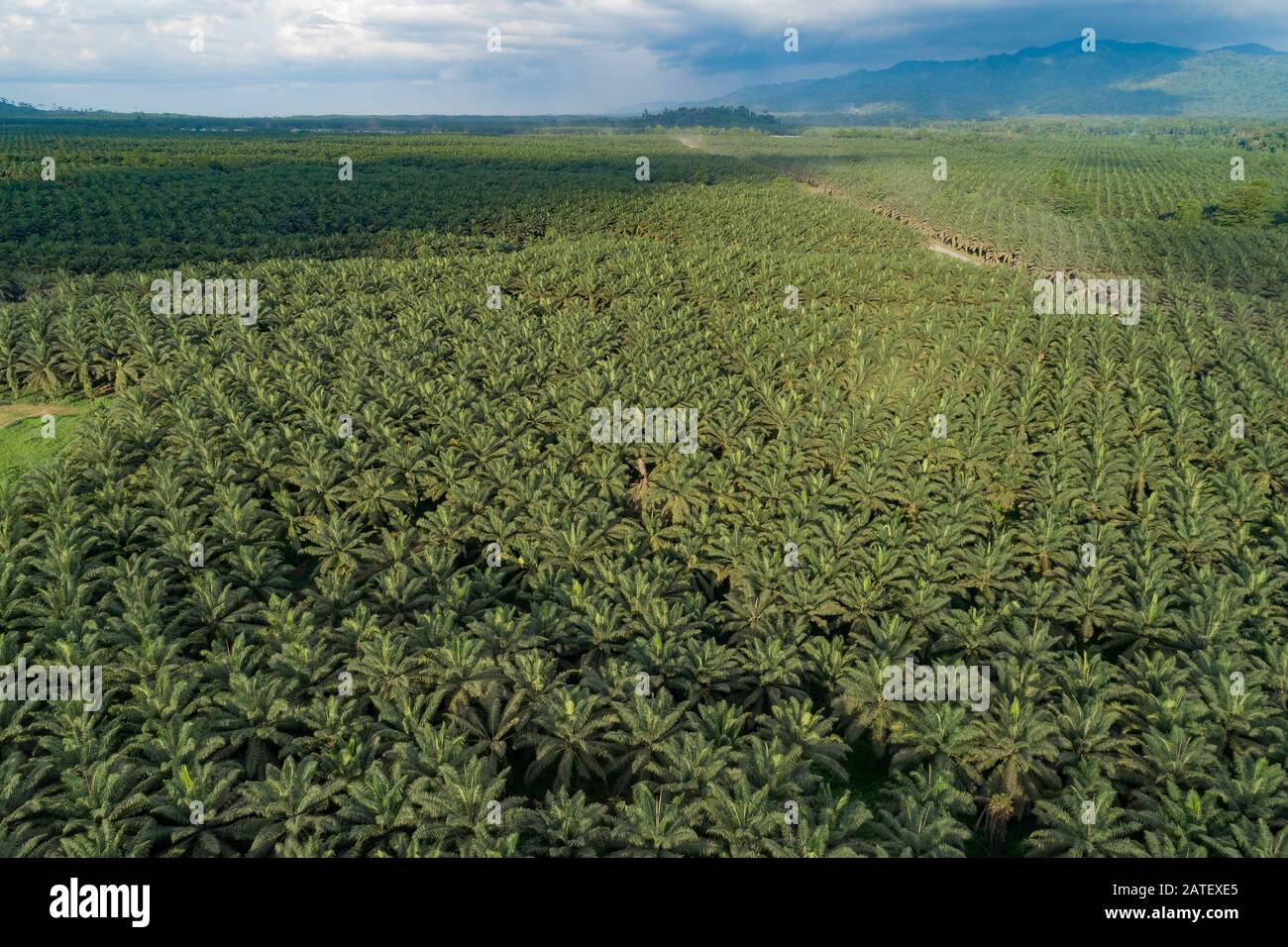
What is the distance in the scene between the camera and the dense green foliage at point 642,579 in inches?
691

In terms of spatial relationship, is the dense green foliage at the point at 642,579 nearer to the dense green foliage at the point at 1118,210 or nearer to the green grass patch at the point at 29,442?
the green grass patch at the point at 29,442

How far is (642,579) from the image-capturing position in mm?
24328

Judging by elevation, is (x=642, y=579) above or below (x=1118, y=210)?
below

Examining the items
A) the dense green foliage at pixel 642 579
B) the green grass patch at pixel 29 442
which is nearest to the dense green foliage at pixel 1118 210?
the dense green foliage at pixel 642 579

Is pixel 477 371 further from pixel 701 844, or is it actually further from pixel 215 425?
pixel 701 844

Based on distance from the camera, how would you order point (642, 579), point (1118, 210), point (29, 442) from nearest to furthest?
point (642, 579) → point (29, 442) → point (1118, 210)

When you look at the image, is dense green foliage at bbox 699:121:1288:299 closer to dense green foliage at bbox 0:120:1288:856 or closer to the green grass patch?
dense green foliage at bbox 0:120:1288:856

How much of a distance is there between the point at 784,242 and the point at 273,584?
71.9 meters

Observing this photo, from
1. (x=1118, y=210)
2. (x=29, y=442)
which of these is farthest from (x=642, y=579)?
(x=1118, y=210)

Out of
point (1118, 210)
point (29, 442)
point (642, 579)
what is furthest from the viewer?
point (1118, 210)

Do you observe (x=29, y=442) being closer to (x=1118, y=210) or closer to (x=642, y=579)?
(x=642, y=579)
